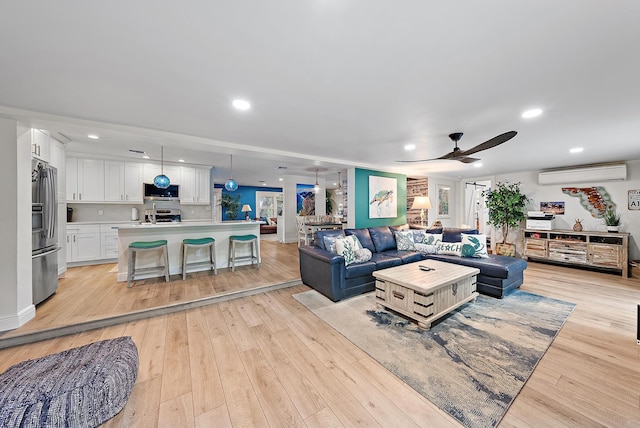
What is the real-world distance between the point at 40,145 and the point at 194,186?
3.02m

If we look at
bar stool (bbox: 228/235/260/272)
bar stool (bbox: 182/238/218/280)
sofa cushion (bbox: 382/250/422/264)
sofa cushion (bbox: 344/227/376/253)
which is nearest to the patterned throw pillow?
sofa cushion (bbox: 344/227/376/253)

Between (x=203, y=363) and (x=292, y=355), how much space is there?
0.76 metres

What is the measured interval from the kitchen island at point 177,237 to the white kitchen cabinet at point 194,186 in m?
1.62

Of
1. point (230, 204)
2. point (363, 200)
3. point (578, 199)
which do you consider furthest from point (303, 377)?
point (230, 204)

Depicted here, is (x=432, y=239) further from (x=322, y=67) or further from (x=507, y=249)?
(x=322, y=67)

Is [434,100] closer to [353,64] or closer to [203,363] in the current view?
[353,64]

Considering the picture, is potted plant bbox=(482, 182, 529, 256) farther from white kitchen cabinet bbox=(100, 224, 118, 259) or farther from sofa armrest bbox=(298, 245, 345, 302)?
white kitchen cabinet bbox=(100, 224, 118, 259)

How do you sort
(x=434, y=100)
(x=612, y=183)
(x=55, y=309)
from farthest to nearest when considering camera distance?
(x=612, y=183) → (x=55, y=309) → (x=434, y=100)

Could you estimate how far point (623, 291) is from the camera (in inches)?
145

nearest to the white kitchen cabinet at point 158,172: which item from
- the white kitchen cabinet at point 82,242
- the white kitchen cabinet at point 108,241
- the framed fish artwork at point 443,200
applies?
the white kitchen cabinet at point 108,241

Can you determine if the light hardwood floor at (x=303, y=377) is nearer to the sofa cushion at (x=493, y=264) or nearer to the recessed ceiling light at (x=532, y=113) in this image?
the sofa cushion at (x=493, y=264)

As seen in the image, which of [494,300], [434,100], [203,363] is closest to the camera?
[203,363]

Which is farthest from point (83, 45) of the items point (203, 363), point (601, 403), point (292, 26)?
point (601, 403)

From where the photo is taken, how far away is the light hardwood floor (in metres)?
1.49
